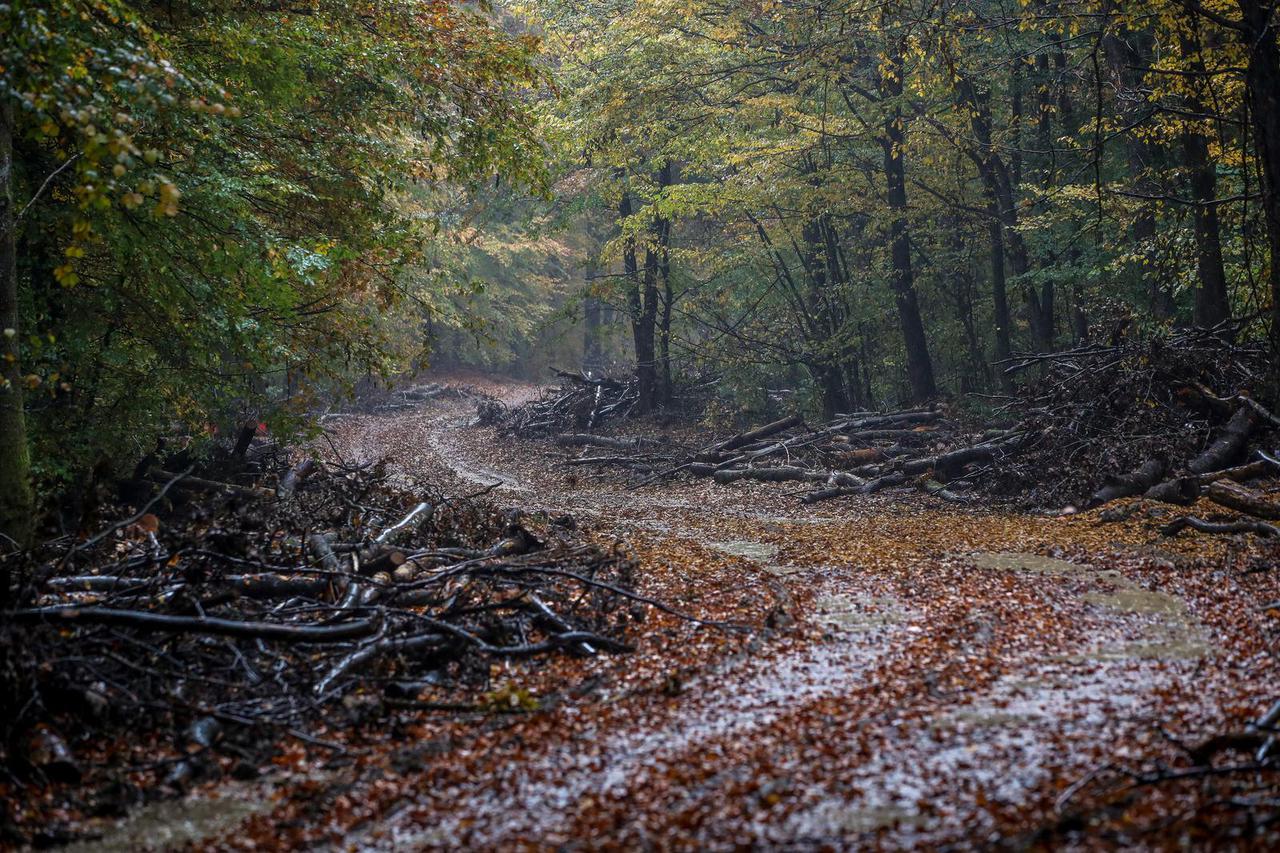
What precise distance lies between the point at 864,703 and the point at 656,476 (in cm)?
1162

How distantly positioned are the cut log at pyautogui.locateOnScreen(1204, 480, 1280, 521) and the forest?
6 centimetres

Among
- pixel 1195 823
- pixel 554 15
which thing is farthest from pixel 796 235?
pixel 1195 823

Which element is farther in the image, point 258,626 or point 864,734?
point 258,626

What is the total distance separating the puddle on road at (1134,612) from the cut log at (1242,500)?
192 cm

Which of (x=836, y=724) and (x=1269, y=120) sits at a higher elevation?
(x=1269, y=120)

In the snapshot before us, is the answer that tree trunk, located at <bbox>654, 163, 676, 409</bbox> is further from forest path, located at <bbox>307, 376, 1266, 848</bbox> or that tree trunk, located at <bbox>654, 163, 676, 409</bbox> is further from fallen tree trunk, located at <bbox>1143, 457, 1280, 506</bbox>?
forest path, located at <bbox>307, 376, 1266, 848</bbox>

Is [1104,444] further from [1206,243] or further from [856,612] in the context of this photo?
[856,612]

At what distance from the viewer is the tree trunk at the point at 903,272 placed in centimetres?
1777

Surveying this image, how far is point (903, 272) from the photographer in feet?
60.6

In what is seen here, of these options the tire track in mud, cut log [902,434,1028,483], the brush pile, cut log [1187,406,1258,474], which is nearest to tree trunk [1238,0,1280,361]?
the brush pile

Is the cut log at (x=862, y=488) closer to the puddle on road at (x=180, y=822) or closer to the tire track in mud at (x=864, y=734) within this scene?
the tire track in mud at (x=864, y=734)

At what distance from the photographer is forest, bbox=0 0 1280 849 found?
408 cm

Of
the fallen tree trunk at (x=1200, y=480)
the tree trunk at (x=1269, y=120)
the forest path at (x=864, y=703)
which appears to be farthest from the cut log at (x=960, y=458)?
the tree trunk at (x=1269, y=120)

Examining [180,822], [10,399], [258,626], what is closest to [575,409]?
[10,399]
